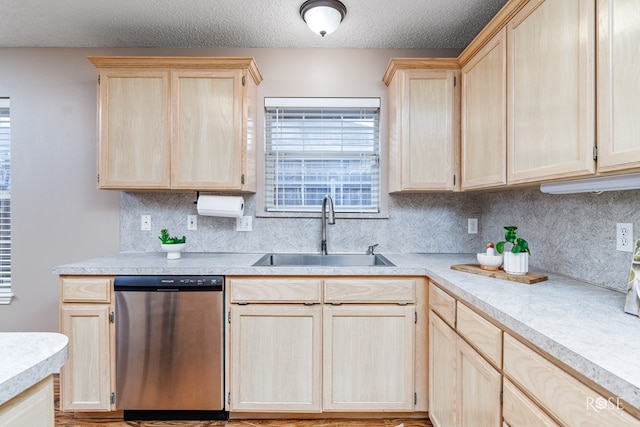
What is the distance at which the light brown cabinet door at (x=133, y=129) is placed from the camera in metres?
2.13

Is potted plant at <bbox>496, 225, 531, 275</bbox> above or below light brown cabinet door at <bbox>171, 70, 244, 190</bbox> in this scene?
below

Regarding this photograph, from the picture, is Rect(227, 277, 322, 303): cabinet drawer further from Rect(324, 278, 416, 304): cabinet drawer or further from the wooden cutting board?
the wooden cutting board

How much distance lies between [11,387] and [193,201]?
195 centimetres

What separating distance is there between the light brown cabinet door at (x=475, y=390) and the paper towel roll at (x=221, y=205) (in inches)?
61.3

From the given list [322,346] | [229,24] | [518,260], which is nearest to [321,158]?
[229,24]

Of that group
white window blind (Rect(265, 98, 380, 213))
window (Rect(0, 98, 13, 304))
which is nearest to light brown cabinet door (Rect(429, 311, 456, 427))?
white window blind (Rect(265, 98, 380, 213))

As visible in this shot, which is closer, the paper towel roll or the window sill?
the paper towel roll

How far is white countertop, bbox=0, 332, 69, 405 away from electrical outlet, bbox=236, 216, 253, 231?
5.51ft

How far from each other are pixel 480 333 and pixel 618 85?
94 centimetres

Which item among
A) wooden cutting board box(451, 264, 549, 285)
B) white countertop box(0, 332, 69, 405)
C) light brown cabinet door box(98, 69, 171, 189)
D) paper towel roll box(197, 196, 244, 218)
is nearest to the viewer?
white countertop box(0, 332, 69, 405)

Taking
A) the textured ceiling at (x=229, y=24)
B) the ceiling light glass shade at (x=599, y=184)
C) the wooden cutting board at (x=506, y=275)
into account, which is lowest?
the wooden cutting board at (x=506, y=275)

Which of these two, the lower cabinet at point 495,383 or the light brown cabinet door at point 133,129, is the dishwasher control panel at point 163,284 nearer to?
the light brown cabinet door at point 133,129

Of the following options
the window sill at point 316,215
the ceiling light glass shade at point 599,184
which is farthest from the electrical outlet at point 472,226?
the ceiling light glass shade at point 599,184

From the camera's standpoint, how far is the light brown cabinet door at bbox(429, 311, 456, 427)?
5.03 feet
